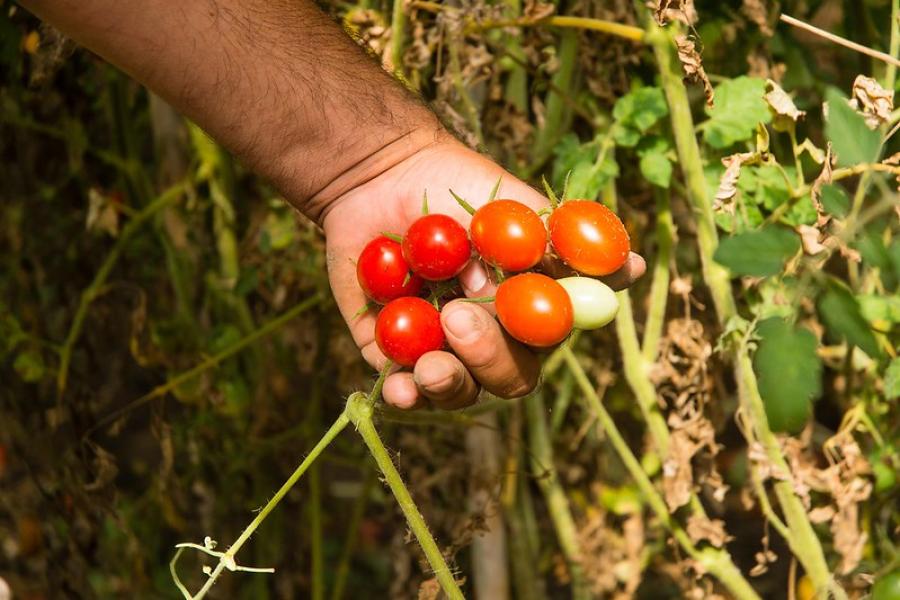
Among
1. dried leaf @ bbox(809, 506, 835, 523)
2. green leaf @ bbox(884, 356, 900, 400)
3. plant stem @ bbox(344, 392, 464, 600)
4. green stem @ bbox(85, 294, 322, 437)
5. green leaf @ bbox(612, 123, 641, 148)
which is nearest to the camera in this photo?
plant stem @ bbox(344, 392, 464, 600)

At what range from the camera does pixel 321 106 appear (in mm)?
1238

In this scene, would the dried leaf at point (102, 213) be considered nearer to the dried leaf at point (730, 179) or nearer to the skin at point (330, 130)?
the skin at point (330, 130)

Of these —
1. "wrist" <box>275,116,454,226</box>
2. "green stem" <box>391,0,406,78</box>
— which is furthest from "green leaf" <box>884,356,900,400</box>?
"green stem" <box>391,0,406,78</box>

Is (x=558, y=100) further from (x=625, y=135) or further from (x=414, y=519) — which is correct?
(x=414, y=519)

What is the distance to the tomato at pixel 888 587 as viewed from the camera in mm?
1099

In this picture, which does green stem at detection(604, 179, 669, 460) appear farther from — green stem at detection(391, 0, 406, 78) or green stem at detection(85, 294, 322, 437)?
green stem at detection(85, 294, 322, 437)

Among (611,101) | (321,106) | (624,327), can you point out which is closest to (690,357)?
(624,327)

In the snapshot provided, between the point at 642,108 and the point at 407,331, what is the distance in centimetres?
46

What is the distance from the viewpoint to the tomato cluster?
40.2 inches

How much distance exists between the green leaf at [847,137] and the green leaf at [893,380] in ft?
1.02

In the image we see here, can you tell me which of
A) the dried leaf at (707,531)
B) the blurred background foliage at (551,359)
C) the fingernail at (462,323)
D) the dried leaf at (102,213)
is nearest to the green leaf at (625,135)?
the blurred background foliage at (551,359)

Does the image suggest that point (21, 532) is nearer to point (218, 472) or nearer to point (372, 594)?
point (218, 472)

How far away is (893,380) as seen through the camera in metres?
1.21

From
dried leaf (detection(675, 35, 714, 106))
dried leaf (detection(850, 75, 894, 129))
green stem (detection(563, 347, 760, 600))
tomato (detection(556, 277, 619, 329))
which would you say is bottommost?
green stem (detection(563, 347, 760, 600))
